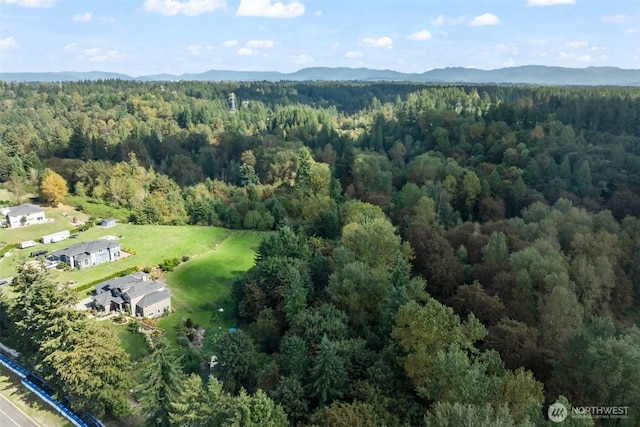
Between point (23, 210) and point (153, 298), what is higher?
point (23, 210)

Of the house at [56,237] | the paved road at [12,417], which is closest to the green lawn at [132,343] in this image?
the paved road at [12,417]

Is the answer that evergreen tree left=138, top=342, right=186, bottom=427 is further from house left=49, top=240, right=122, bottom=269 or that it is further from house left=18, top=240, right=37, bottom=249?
house left=18, top=240, right=37, bottom=249

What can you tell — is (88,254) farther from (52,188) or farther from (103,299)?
(52,188)

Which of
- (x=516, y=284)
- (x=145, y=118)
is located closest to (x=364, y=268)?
(x=516, y=284)

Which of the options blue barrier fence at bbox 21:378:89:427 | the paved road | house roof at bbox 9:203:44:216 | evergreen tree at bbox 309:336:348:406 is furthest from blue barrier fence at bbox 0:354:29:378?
house roof at bbox 9:203:44:216

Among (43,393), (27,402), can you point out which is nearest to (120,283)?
(43,393)

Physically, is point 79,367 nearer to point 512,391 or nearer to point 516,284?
point 512,391
